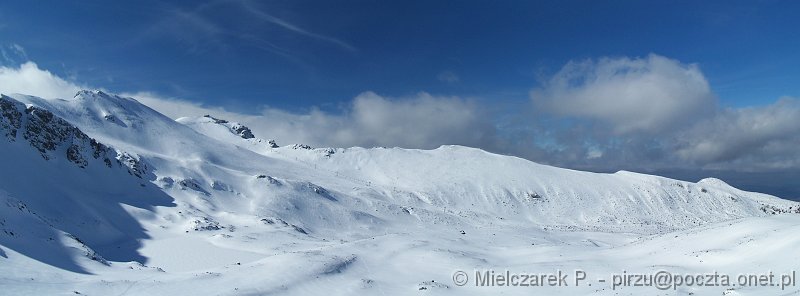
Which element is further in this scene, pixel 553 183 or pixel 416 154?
pixel 416 154

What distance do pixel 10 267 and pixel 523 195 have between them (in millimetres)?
112833

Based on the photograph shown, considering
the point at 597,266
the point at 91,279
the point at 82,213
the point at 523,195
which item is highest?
the point at 523,195

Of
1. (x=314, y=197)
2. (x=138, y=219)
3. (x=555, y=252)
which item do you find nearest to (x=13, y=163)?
(x=138, y=219)

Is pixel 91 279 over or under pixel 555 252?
under

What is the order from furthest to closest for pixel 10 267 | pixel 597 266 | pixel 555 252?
pixel 555 252 → pixel 597 266 → pixel 10 267

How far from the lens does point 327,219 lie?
84.6 m

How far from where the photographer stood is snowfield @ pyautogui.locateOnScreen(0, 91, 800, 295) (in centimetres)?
2966

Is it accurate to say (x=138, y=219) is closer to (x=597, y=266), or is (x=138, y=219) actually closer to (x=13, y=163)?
(x=13, y=163)

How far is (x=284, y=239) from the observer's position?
59.5m

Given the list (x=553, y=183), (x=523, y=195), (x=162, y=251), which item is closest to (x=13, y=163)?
(x=162, y=251)

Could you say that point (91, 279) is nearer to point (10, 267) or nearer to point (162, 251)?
point (10, 267)

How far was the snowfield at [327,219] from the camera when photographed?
29656mm

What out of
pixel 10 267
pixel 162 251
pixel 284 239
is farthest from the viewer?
pixel 284 239

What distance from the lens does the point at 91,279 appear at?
27.3m
